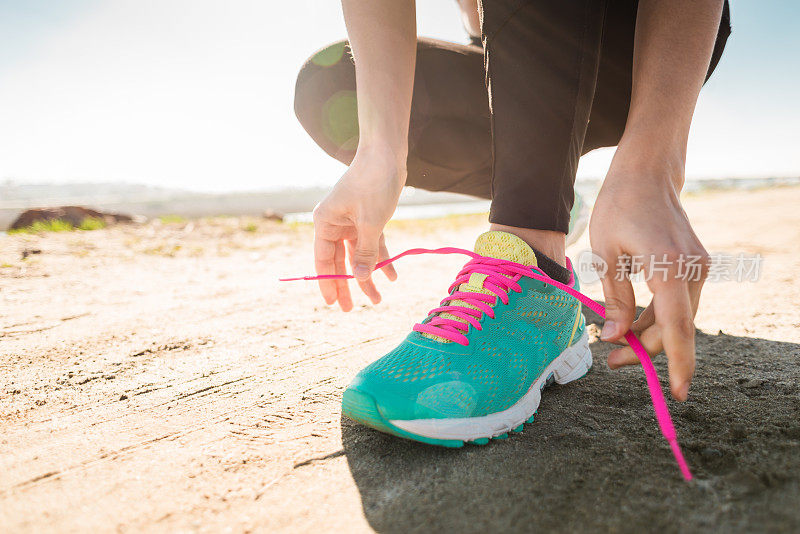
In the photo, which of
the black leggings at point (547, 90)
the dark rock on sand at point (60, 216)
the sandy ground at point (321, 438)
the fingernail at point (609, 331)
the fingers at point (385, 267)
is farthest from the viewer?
the dark rock on sand at point (60, 216)

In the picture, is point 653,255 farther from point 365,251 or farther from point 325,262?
point 325,262

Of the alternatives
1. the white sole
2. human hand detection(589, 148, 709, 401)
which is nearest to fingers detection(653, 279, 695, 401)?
human hand detection(589, 148, 709, 401)

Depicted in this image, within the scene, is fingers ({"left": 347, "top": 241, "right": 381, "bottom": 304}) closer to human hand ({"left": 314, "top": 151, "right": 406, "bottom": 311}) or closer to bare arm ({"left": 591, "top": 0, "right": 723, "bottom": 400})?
human hand ({"left": 314, "top": 151, "right": 406, "bottom": 311})

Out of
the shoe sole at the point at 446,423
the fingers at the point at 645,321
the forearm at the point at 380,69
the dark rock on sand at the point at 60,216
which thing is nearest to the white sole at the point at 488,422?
the shoe sole at the point at 446,423

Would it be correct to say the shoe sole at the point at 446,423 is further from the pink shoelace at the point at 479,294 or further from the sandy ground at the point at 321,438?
the pink shoelace at the point at 479,294

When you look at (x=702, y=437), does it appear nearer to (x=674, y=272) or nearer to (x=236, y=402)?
(x=674, y=272)

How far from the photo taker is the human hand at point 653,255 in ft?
2.06

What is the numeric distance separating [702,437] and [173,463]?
86 cm

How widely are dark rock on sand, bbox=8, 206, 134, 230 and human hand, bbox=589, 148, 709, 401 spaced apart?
→ 561cm

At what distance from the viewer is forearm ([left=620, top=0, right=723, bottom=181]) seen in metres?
A: 0.75

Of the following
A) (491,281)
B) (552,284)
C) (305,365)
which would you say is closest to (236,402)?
(305,365)

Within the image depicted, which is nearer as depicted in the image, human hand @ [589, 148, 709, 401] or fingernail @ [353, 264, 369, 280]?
human hand @ [589, 148, 709, 401]

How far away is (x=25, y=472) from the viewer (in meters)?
0.72

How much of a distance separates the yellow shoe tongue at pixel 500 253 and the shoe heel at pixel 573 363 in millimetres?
226
